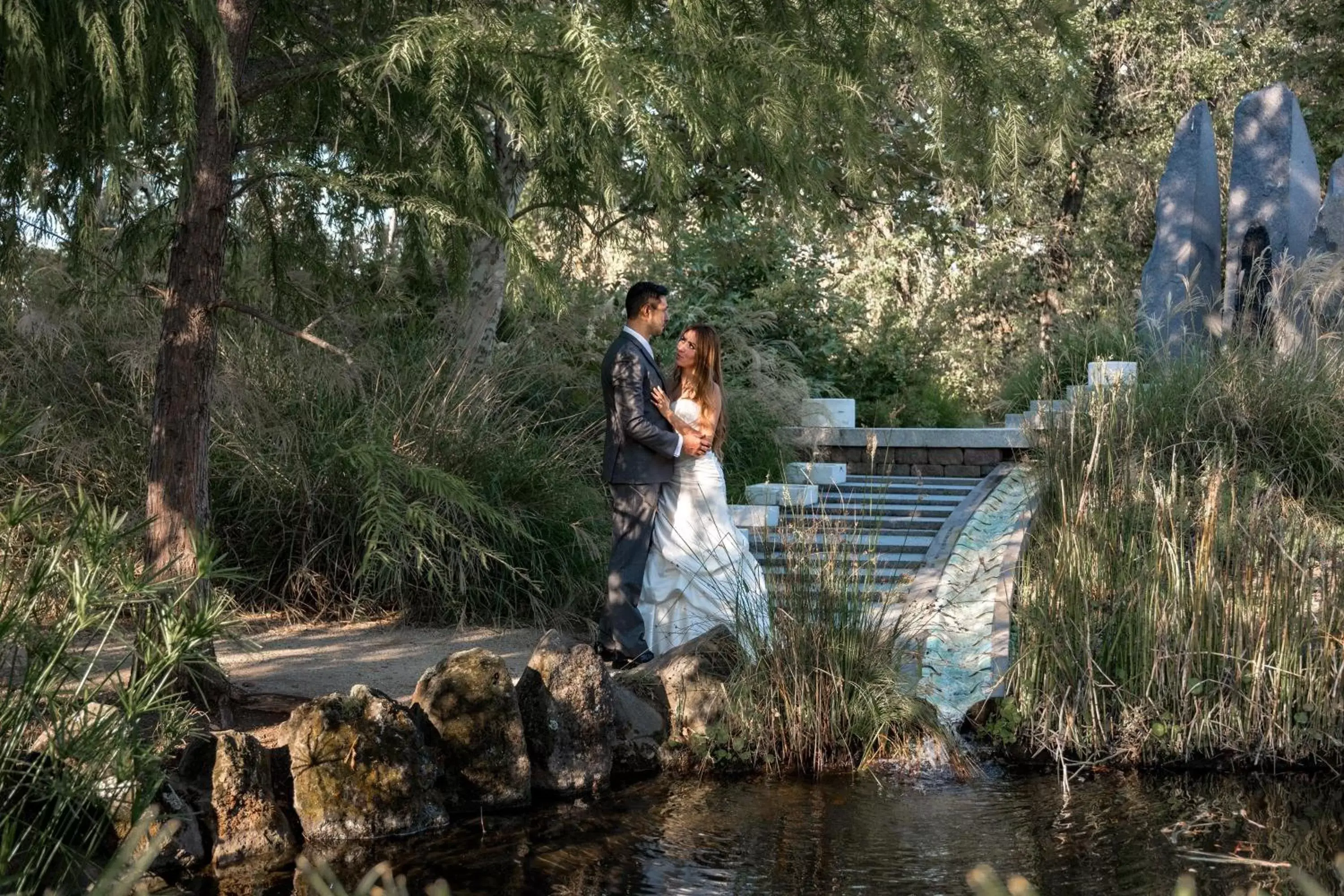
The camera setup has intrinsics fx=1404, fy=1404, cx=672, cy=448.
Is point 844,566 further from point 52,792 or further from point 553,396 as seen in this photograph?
point 553,396

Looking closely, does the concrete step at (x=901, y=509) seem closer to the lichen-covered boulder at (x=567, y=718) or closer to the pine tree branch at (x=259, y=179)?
the lichen-covered boulder at (x=567, y=718)

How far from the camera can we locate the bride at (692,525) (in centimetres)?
732

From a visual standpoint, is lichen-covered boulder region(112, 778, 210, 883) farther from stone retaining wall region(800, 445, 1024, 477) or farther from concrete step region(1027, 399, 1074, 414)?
Answer: stone retaining wall region(800, 445, 1024, 477)

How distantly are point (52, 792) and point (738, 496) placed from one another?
7444mm

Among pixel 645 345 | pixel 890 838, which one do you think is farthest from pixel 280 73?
pixel 890 838

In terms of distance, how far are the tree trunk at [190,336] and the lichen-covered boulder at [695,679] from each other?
2.09 metres

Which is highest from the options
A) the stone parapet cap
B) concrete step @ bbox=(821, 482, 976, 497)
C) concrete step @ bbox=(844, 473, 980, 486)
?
the stone parapet cap

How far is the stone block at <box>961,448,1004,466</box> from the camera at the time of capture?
12.2 meters

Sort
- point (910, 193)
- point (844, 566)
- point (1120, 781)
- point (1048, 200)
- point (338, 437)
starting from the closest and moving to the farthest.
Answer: point (1120, 781)
point (844, 566)
point (338, 437)
point (910, 193)
point (1048, 200)

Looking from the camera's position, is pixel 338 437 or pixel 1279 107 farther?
pixel 1279 107

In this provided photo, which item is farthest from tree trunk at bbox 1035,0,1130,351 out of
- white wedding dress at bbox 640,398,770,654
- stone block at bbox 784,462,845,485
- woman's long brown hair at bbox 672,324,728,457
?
white wedding dress at bbox 640,398,770,654

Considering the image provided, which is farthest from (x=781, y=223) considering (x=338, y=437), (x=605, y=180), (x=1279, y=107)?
(x=605, y=180)

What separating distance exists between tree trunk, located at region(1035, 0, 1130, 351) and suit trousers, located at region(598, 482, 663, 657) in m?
12.2

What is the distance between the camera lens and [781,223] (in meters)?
13.2
